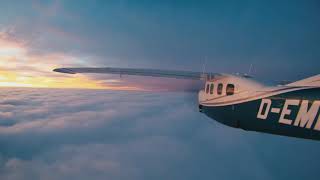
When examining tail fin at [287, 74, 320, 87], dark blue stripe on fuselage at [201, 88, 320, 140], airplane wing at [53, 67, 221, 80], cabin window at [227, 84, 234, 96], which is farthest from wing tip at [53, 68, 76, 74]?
tail fin at [287, 74, 320, 87]

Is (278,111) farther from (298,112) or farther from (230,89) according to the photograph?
(230,89)

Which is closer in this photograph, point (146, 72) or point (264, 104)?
point (264, 104)

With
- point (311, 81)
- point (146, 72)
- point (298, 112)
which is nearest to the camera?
point (298, 112)

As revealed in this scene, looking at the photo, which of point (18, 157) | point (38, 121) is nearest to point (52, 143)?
point (18, 157)

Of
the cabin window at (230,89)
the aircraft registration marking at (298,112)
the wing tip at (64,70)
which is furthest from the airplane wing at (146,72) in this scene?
the aircraft registration marking at (298,112)

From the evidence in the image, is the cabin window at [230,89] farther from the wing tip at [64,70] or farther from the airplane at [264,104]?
the wing tip at [64,70]

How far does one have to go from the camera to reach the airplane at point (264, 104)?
7.04 m

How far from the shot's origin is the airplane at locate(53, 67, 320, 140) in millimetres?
7035

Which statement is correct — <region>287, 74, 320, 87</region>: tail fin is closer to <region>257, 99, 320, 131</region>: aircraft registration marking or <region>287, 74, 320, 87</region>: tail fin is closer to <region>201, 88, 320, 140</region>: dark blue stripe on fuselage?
<region>201, 88, 320, 140</region>: dark blue stripe on fuselage

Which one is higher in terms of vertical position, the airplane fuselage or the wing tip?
the wing tip

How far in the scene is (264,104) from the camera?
839cm

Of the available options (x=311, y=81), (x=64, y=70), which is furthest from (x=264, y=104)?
(x=64, y=70)

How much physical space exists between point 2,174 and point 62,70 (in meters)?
54.7

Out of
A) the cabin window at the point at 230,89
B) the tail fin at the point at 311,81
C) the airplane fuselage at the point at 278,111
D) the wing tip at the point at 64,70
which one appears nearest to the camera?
the airplane fuselage at the point at 278,111
